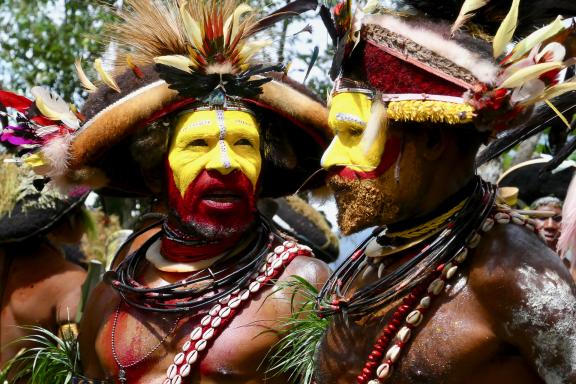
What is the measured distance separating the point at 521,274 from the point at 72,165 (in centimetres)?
216

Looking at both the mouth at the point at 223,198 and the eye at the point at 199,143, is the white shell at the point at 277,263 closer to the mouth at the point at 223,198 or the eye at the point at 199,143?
the mouth at the point at 223,198

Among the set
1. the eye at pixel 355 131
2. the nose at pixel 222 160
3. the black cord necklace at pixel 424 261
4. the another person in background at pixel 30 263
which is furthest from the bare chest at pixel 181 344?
the another person in background at pixel 30 263

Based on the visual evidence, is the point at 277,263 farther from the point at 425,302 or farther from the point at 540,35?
the point at 540,35

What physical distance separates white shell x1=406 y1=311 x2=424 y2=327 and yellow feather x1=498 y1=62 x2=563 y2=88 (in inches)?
27.3

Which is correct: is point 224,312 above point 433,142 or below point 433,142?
below

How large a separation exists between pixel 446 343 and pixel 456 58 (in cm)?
81

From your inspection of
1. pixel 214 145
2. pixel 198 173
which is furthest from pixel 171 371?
pixel 214 145

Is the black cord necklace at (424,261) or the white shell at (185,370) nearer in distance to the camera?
the black cord necklace at (424,261)

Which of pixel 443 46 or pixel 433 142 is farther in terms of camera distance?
pixel 433 142

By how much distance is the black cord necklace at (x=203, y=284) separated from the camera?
375 centimetres

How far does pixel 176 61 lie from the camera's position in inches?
145

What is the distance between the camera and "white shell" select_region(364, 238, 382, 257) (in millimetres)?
2949

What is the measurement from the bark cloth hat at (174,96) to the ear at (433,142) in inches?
45.0

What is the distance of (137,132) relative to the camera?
13.1 feet
